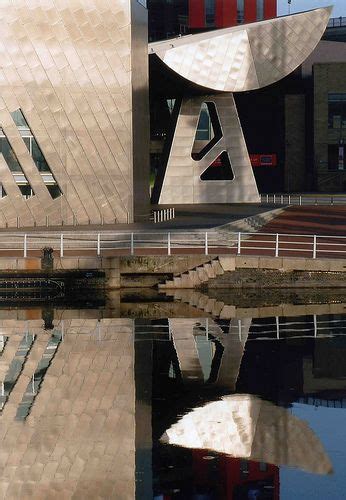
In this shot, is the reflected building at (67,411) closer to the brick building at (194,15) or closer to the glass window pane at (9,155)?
the glass window pane at (9,155)

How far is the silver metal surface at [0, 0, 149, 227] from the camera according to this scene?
1983 inches

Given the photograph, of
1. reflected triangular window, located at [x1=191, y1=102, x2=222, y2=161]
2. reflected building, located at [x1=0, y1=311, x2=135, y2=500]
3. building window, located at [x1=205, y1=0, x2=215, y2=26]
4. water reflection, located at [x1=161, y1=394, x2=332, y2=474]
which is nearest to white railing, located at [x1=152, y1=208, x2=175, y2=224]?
reflected triangular window, located at [x1=191, y1=102, x2=222, y2=161]

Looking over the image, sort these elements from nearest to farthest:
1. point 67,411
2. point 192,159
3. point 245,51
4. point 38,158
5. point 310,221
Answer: point 67,411 → point 38,158 → point 310,221 → point 245,51 → point 192,159

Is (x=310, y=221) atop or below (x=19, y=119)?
below

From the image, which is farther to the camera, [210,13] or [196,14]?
[210,13]

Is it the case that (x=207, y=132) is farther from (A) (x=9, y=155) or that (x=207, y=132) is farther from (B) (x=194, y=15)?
(A) (x=9, y=155)

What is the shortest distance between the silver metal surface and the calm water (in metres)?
21.2

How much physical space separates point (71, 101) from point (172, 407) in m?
32.5

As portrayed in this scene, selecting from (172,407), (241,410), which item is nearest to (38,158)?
(172,407)

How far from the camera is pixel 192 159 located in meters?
74.6

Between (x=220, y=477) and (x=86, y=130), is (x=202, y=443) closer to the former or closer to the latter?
(x=220, y=477)

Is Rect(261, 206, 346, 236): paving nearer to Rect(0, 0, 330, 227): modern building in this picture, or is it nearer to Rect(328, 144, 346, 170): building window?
Rect(0, 0, 330, 227): modern building

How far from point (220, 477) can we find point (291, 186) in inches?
3469

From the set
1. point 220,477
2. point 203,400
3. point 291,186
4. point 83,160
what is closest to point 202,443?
point 220,477
